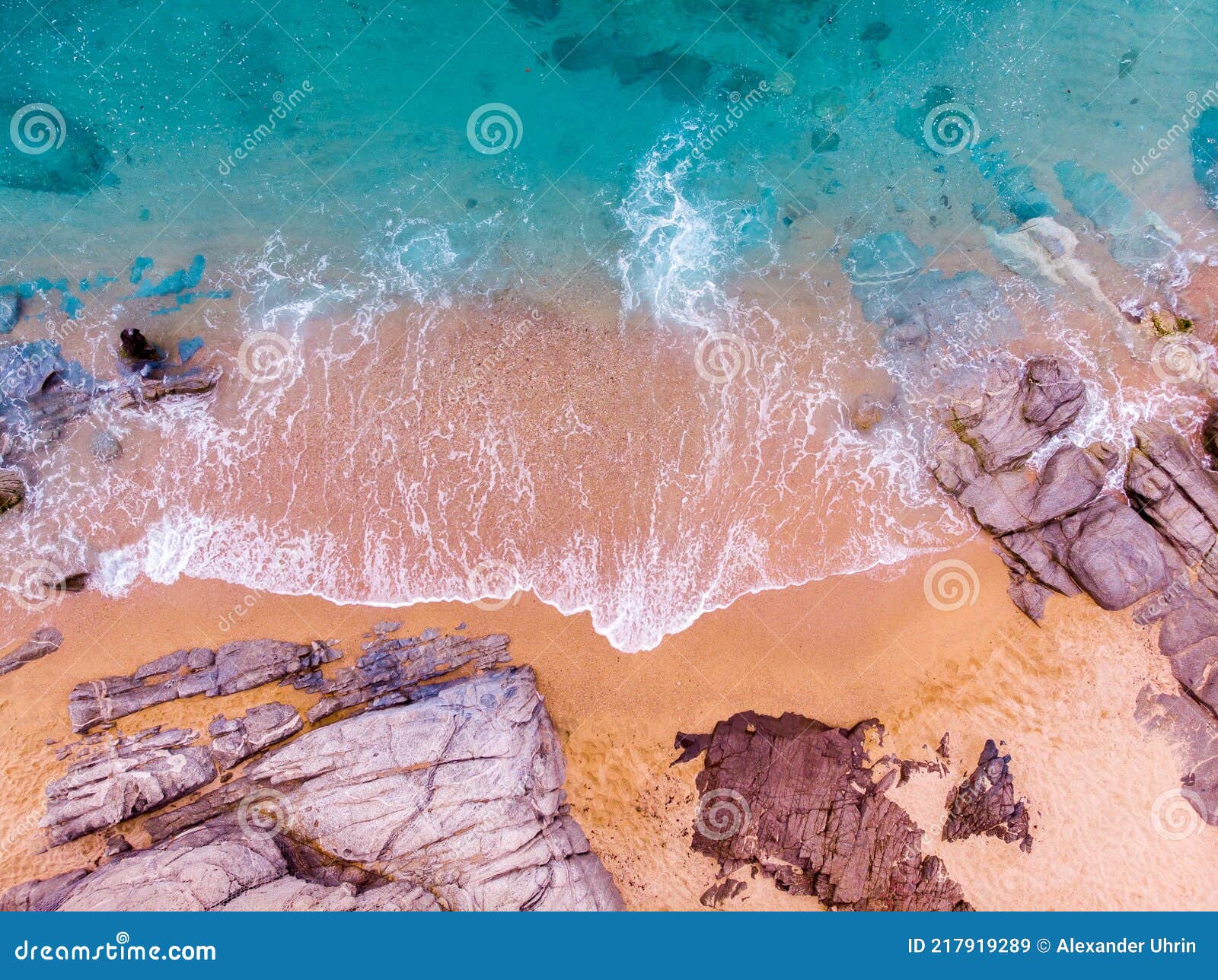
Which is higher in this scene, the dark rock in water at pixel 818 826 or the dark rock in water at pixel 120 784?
the dark rock in water at pixel 818 826

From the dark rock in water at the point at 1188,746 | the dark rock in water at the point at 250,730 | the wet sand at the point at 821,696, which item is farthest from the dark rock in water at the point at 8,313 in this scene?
the dark rock in water at the point at 1188,746

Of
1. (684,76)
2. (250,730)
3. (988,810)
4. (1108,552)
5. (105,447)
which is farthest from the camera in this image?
(684,76)

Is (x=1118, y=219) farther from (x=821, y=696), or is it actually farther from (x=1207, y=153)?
(x=821, y=696)

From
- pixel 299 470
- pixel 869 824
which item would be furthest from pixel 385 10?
pixel 869 824

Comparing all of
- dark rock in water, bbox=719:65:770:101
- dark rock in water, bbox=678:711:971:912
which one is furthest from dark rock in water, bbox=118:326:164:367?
dark rock in water, bbox=678:711:971:912

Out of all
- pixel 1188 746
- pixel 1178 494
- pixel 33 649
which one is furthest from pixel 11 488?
pixel 1188 746

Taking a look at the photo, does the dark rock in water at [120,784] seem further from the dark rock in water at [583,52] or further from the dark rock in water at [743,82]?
the dark rock in water at [743,82]

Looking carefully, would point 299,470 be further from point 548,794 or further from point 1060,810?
point 1060,810
